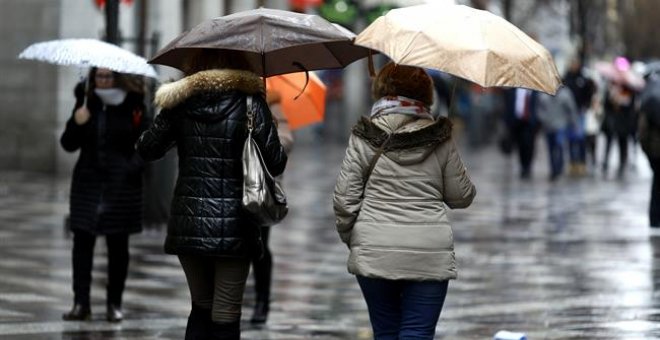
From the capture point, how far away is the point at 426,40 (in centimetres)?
746

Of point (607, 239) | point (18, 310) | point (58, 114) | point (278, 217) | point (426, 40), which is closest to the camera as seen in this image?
point (426, 40)

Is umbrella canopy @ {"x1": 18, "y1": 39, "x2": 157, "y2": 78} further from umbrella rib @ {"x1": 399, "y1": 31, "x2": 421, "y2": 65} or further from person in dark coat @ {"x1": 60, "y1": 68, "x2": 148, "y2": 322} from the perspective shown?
umbrella rib @ {"x1": 399, "y1": 31, "x2": 421, "y2": 65}

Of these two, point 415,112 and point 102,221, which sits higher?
point 415,112

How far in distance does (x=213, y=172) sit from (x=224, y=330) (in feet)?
2.51

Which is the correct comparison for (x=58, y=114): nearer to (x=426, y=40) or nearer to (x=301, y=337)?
(x=301, y=337)

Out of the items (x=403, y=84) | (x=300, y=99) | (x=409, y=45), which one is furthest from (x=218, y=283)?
(x=300, y=99)

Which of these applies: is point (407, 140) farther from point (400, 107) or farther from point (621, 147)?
point (621, 147)

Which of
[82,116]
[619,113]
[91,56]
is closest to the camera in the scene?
[91,56]

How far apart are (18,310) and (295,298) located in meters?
2.21

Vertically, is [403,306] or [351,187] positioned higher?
[351,187]

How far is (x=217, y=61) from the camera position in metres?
8.04

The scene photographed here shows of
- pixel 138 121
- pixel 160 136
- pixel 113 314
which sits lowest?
pixel 113 314

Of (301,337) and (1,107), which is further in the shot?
(1,107)

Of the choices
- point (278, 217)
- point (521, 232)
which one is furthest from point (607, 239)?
point (278, 217)
